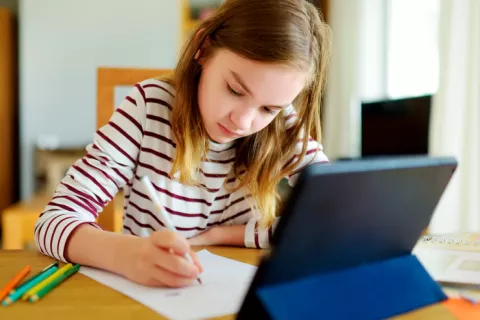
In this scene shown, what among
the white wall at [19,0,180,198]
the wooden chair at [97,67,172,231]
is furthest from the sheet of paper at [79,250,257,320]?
the white wall at [19,0,180,198]

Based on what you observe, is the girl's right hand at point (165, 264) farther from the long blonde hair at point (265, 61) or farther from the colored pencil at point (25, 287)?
the long blonde hair at point (265, 61)

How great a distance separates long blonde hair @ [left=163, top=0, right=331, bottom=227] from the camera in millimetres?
694

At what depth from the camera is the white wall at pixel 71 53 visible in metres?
2.71

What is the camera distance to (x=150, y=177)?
2.85 ft

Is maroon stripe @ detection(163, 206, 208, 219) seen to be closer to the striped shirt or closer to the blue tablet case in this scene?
the striped shirt

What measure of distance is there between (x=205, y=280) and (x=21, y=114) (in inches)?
99.0

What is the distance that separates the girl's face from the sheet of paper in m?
0.22

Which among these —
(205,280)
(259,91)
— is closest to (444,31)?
(259,91)

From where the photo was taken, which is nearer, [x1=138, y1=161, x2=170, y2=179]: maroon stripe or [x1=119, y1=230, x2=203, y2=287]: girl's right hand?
[x1=119, y1=230, x2=203, y2=287]: girl's right hand

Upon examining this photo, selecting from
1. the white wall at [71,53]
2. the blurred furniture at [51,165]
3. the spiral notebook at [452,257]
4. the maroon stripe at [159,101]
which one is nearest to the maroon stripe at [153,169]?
the maroon stripe at [159,101]

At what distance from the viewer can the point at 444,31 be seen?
72.1 inches

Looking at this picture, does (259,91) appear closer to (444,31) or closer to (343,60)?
(444,31)

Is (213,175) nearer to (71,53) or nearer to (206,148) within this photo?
(206,148)

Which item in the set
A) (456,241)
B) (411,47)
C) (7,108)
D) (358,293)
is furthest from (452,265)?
(7,108)
